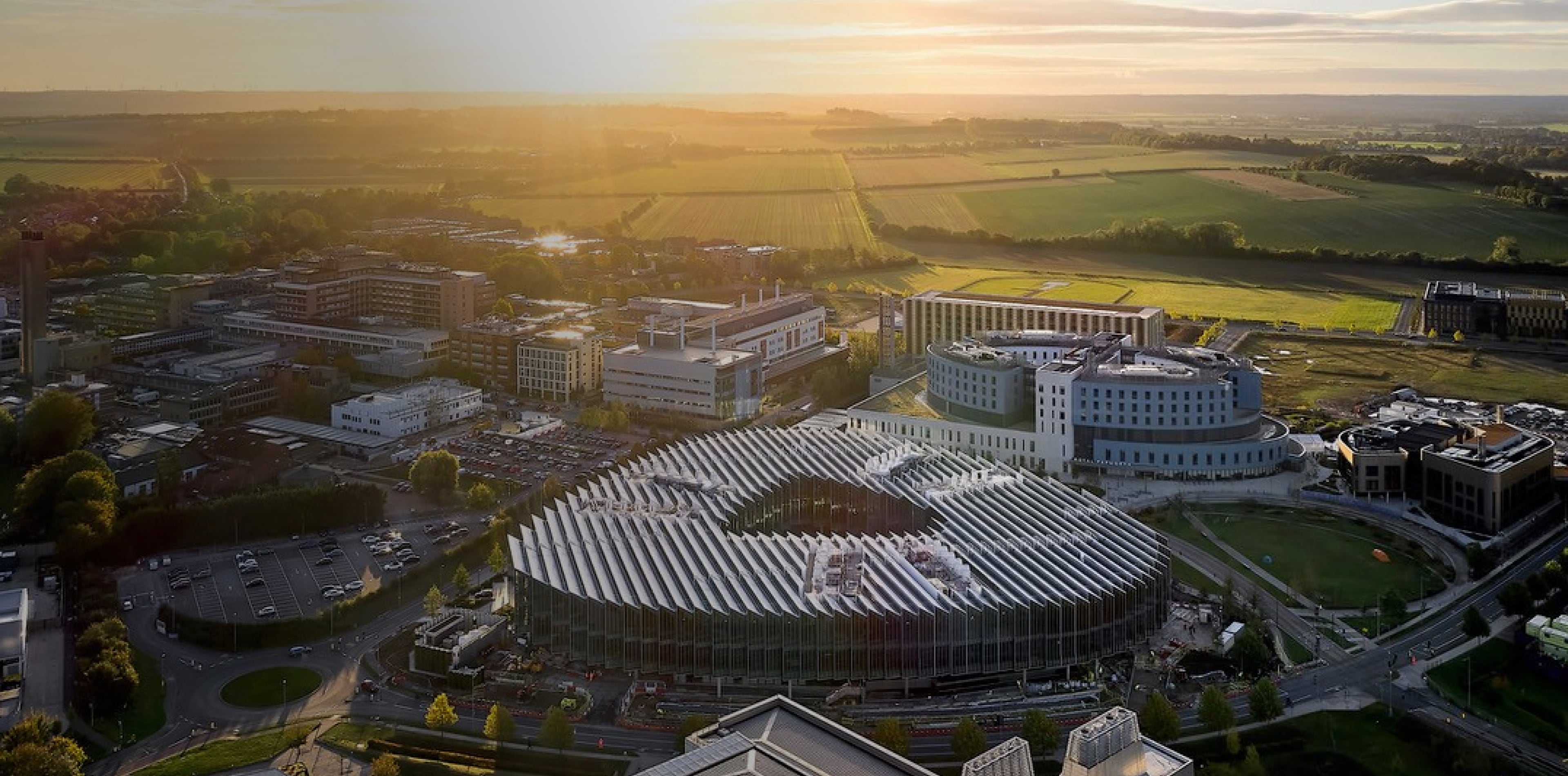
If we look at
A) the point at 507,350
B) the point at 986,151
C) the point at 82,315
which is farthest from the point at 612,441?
the point at 986,151

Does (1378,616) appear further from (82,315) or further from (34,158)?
(34,158)

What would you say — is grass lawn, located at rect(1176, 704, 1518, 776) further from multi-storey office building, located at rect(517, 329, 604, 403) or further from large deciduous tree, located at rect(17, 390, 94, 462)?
large deciduous tree, located at rect(17, 390, 94, 462)

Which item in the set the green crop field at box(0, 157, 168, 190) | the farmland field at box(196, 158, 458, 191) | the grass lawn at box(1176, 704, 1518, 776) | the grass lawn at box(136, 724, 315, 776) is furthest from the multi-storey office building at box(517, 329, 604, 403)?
the farmland field at box(196, 158, 458, 191)

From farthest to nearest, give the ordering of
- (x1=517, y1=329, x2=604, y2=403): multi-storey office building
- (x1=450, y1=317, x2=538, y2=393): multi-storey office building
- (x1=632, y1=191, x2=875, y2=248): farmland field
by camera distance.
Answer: (x1=632, y1=191, x2=875, y2=248): farmland field → (x1=450, y1=317, x2=538, y2=393): multi-storey office building → (x1=517, y1=329, x2=604, y2=403): multi-storey office building

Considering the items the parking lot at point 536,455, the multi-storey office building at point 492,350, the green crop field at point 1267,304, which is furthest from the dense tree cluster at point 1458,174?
the parking lot at point 536,455

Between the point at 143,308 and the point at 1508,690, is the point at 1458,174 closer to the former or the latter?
the point at 1508,690

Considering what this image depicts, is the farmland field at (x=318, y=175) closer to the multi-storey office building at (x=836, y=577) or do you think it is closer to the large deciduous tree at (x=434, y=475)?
the large deciduous tree at (x=434, y=475)
